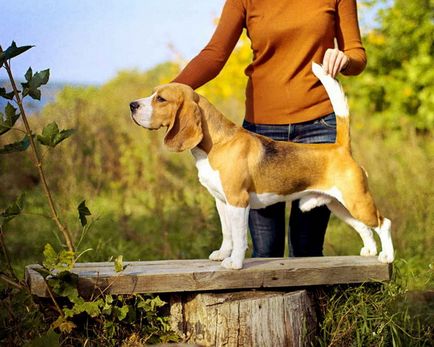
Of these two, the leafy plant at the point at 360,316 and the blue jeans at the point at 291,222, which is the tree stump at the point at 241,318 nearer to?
the leafy plant at the point at 360,316

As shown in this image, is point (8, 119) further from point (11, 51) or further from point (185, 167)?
point (185, 167)

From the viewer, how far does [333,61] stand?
11.6ft

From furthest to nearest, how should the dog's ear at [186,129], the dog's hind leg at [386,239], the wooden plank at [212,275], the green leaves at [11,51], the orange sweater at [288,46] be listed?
the orange sweater at [288,46] < the dog's hind leg at [386,239] < the wooden plank at [212,275] < the dog's ear at [186,129] < the green leaves at [11,51]

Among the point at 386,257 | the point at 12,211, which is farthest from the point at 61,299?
the point at 386,257

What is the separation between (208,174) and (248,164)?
20 centimetres

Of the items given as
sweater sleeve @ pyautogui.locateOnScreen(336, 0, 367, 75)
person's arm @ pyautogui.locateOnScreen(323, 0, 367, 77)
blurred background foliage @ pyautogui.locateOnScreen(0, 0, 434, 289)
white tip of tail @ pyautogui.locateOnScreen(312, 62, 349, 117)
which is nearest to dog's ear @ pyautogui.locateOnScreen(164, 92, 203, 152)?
white tip of tail @ pyautogui.locateOnScreen(312, 62, 349, 117)

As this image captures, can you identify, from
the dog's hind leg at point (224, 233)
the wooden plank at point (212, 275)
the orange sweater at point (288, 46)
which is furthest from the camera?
the orange sweater at point (288, 46)

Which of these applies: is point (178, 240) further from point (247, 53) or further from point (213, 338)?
point (247, 53)

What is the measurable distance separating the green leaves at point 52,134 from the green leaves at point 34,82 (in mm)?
152

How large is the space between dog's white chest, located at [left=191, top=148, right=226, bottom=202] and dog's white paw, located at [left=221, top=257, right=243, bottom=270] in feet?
1.01

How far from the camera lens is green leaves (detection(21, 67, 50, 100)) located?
3.26m

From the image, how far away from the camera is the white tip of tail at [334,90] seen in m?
3.61

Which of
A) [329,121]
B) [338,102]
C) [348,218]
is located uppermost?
[338,102]

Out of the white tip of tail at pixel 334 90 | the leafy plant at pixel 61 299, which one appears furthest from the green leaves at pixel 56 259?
the white tip of tail at pixel 334 90
